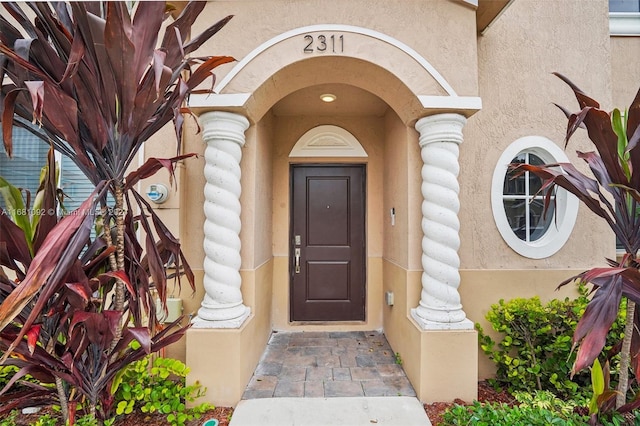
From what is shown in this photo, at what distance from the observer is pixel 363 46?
9.00ft

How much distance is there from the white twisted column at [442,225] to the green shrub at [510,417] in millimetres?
620

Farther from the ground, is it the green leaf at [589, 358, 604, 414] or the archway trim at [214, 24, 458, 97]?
the archway trim at [214, 24, 458, 97]

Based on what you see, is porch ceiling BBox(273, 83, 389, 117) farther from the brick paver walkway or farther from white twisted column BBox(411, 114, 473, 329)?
the brick paver walkway

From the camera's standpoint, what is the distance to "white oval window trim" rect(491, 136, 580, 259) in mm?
3186

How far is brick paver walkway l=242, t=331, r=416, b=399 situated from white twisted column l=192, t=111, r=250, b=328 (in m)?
0.74

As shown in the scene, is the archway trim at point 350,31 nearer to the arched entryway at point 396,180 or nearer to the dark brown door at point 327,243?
the arched entryway at point 396,180

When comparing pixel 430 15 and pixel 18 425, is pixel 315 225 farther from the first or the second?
pixel 18 425

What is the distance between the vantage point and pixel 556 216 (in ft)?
10.5

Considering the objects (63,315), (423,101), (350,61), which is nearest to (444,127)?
(423,101)

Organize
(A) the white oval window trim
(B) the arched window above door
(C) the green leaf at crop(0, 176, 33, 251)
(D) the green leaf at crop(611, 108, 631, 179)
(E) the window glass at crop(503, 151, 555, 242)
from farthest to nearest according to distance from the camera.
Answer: (B) the arched window above door < (E) the window glass at crop(503, 151, 555, 242) < (A) the white oval window trim < (D) the green leaf at crop(611, 108, 631, 179) < (C) the green leaf at crop(0, 176, 33, 251)

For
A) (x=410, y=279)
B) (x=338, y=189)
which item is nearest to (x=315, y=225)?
(x=338, y=189)

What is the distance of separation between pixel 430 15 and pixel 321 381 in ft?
11.3

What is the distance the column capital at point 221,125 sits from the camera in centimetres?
271

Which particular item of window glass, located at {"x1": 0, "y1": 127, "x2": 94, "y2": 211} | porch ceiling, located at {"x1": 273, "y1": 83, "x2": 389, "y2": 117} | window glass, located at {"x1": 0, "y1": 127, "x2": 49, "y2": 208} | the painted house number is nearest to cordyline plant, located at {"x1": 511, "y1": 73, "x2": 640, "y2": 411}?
the painted house number
